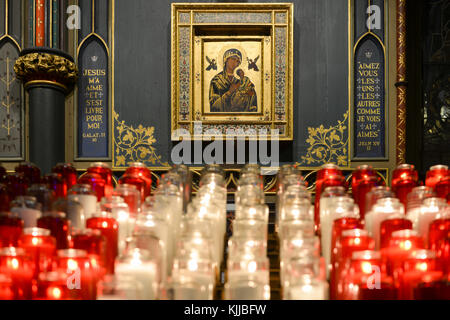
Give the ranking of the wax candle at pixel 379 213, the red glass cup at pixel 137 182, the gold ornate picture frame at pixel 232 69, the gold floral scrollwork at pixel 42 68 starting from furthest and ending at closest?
the gold ornate picture frame at pixel 232 69, the gold floral scrollwork at pixel 42 68, the red glass cup at pixel 137 182, the wax candle at pixel 379 213

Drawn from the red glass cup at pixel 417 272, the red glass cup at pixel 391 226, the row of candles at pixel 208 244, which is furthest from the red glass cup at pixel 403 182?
the red glass cup at pixel 417 272

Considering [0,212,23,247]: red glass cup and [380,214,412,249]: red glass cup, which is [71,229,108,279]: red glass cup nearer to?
[0,212,23,247]: red glass cup

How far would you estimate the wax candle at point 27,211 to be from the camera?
2.12 metres

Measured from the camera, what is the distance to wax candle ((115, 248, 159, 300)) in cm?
155

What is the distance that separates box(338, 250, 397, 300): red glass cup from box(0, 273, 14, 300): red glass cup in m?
0.85

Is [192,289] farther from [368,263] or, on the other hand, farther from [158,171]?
[158,171]

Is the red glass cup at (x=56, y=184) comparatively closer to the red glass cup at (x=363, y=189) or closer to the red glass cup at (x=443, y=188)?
the red glass cup at (x=363, y=189)

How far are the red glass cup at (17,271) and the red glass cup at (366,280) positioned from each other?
83 cm

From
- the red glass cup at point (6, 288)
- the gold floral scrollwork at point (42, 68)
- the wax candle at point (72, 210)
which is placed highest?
the gold floral scrollwork at point (42, 68)

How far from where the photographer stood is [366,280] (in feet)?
5.10

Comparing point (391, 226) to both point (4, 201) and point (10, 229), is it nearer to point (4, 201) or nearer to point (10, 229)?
point (10, 229)

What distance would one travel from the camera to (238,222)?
2.06 m
